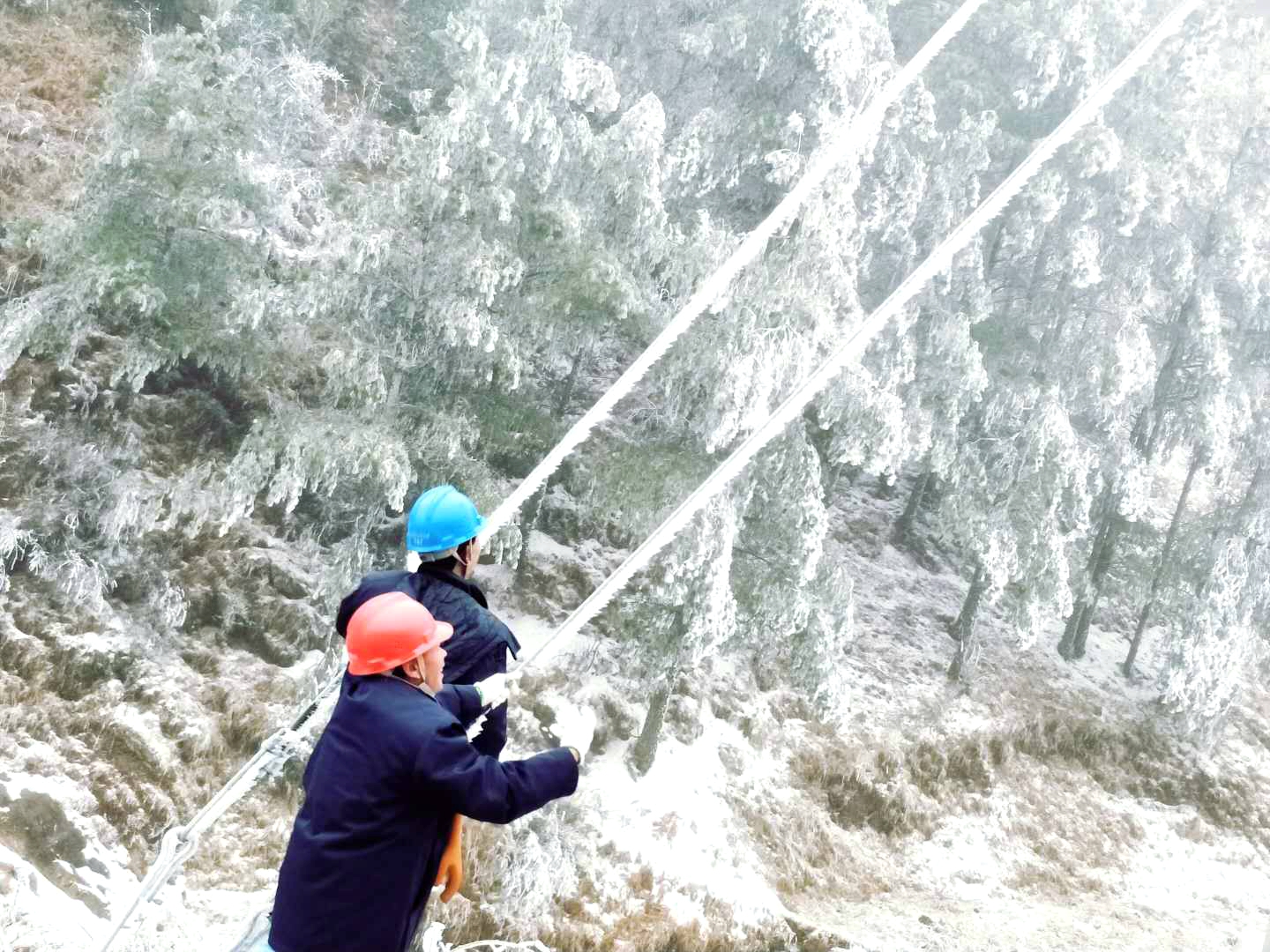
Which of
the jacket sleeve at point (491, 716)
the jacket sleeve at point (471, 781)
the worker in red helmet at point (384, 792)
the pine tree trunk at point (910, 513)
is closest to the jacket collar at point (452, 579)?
the jacket sleeve at point (491, 716)

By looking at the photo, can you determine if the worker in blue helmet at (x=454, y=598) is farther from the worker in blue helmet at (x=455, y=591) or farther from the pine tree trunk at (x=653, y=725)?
→ the pine tree trunk at (x=653, y=725)

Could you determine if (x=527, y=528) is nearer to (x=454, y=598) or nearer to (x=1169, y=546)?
(x=454, y=598)

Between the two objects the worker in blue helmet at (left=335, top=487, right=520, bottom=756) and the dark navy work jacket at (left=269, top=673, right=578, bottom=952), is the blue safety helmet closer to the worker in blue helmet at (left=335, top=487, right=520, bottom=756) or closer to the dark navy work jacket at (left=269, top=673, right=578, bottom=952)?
the worker in blue helmet at (left=335, top=487, right=520, bottom=756)

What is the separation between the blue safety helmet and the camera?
2273 millimetres

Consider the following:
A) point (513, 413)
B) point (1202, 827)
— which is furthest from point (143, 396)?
point (1202, 827)

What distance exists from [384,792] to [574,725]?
26.8 feet

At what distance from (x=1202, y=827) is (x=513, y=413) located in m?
10.8

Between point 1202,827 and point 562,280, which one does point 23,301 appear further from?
point 1202,827

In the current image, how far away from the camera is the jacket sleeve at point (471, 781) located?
1.63 meters

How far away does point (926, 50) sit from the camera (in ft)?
8.88

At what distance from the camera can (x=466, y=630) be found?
84.1 inches

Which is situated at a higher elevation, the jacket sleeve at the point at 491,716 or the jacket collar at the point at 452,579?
the jacket collar at the point at 452,579

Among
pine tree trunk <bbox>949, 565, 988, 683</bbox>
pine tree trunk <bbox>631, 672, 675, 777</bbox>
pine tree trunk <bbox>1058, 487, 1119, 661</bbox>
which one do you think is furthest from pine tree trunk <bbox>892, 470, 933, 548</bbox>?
pine tree trunk <bbox>631, 672, 675, 777</bbox>

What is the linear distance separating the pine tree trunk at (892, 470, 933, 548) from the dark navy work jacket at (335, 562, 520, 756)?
12618mm
